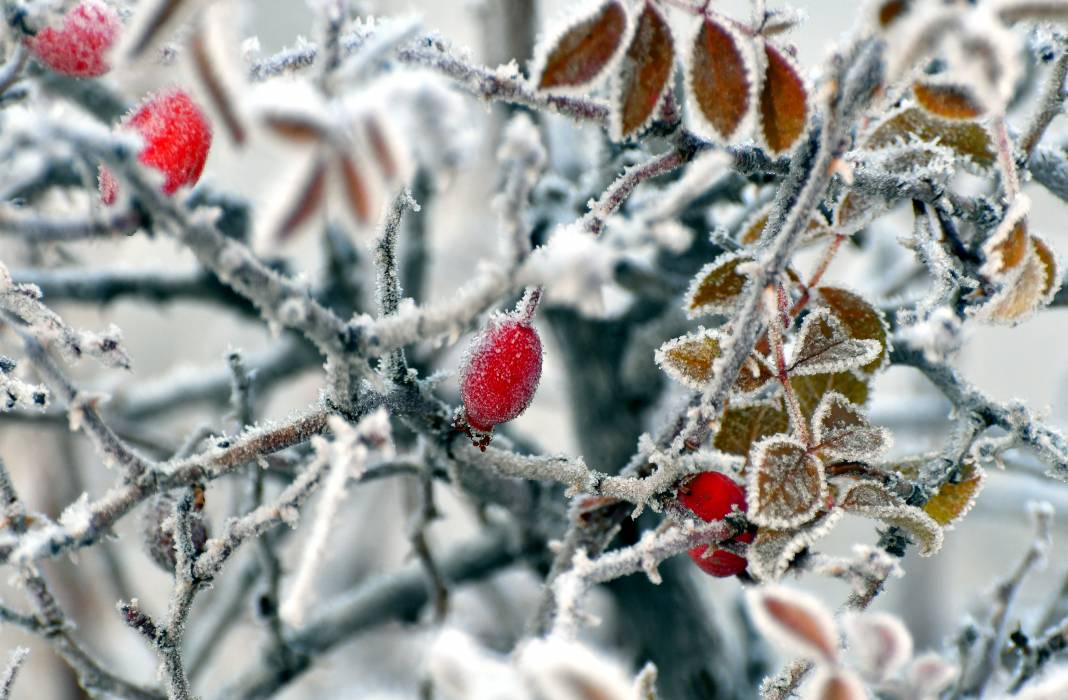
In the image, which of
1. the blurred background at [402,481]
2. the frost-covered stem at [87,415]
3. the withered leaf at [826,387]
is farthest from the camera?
the blurred background at [402,481]

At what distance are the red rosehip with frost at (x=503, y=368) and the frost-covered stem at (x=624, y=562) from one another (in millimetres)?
118

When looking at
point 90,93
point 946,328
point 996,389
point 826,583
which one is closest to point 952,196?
point 946,328

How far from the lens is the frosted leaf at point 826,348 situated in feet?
2.13

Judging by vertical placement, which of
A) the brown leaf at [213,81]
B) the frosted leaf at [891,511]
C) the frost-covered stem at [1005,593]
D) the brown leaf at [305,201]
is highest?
the brown leaf at [213,81]

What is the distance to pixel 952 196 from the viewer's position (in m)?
0.63

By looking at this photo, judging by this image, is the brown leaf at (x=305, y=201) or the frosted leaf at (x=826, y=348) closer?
the brown leaf at (x=305, y=201)

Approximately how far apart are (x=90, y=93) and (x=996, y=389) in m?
2.38

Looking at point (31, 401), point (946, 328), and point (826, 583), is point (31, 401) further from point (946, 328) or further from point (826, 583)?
point (826, 583)

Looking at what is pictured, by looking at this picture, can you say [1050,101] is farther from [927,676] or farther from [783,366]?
[927,676]

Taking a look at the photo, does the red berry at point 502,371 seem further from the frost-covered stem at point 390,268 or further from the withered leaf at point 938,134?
the withered leaf at point 938,134

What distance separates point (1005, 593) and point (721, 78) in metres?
0.51

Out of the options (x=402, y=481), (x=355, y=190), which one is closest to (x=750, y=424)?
(x=355, y=190)

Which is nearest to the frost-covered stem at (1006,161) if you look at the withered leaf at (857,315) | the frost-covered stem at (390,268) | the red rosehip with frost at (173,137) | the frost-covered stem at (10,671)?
the withered leaf at (857,315)

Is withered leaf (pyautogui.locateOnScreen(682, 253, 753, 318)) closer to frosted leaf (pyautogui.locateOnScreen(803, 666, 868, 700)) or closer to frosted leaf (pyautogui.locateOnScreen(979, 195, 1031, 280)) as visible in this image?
frosted leaf (pyautogui.locateOnScreen(979, 195, 1031, 280))
